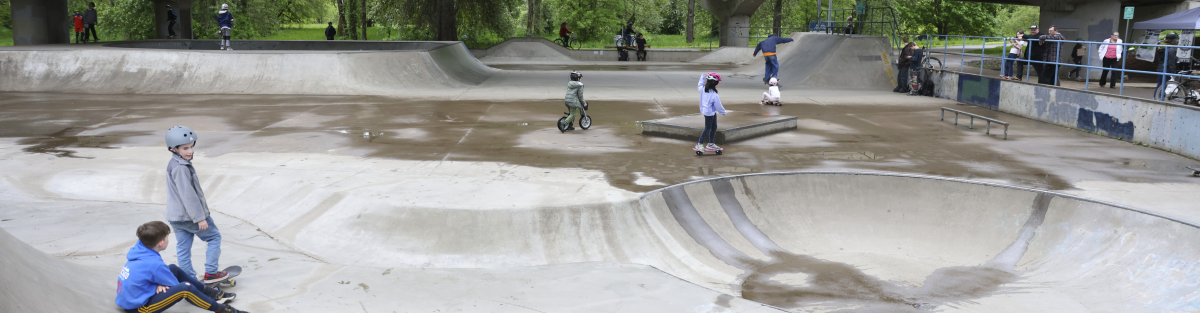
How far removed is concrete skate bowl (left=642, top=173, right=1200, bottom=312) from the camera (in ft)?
21.5

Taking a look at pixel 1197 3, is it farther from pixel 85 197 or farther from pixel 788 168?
pixel 85 197

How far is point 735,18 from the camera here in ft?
132

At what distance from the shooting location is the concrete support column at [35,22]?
27.2m

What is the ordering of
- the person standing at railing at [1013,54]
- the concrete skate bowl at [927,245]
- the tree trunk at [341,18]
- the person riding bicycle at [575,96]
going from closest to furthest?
1. the concrete skate bowl at [927,245]
2. the person riding bicycle at [575,96]
3. the person standing at railing at [1013,54]
4. the tree trunk at [341,18]

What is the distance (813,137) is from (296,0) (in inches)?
2032

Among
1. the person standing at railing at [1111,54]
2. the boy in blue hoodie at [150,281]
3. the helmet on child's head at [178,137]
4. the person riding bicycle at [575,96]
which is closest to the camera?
the boy in blue hoodie at [150,281]

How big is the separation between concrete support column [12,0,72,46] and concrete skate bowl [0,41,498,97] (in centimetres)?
870

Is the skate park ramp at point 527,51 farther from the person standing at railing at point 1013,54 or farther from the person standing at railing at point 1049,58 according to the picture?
the person standing at railing at point 1049,58

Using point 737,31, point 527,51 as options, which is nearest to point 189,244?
point 527,51

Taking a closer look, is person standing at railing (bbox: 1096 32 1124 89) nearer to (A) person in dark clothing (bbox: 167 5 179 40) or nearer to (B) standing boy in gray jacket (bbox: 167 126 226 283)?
(B) standing boy in gray jacket (bbox: 167 126 226 283)

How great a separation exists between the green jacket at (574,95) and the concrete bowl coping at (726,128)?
121 cm

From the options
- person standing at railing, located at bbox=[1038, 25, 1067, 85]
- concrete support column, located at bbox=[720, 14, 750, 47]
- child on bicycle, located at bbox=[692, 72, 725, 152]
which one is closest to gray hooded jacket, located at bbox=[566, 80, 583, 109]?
child on bicycle, located at bbox=[692, 72, 725, 152]

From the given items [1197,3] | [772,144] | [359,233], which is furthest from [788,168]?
[1197,3]

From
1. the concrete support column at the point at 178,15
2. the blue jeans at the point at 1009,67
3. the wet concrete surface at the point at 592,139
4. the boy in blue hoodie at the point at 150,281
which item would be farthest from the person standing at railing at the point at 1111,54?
the concrete support column at the point at 178,15
